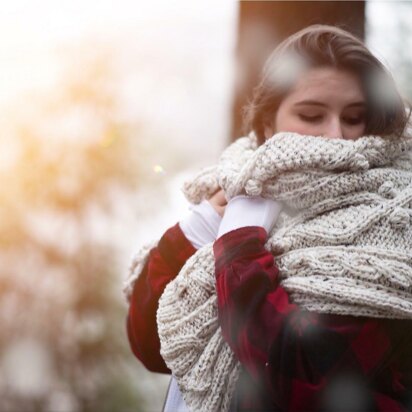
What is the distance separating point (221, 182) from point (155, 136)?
4.67m

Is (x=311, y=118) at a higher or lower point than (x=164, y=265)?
higher

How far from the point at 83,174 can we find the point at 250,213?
5.37 metres

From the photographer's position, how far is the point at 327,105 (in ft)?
4.94

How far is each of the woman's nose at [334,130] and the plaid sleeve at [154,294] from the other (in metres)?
0.38

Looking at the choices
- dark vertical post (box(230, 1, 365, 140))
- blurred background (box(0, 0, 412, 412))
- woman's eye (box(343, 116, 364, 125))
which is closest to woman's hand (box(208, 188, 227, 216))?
woman's eye (box(343, 116, 364, 125))

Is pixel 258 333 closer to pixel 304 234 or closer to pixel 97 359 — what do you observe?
pixel 304 234

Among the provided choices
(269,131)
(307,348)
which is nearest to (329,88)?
(269,131)

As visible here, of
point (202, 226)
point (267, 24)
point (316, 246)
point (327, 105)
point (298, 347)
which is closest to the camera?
point (298, 347)

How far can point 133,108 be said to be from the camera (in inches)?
252

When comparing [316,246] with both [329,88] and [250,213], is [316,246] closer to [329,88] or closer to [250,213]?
[250,213]

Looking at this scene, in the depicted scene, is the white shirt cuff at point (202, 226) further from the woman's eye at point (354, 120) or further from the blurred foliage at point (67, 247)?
the blurred foliage at point (67, 247)

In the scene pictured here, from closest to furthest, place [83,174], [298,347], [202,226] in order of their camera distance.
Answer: [298,347] < [202,226] < [83,174]

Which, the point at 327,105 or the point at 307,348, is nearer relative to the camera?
the point at 307,348

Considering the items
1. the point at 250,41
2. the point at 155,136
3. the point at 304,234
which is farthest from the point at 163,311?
the point at 155,136
